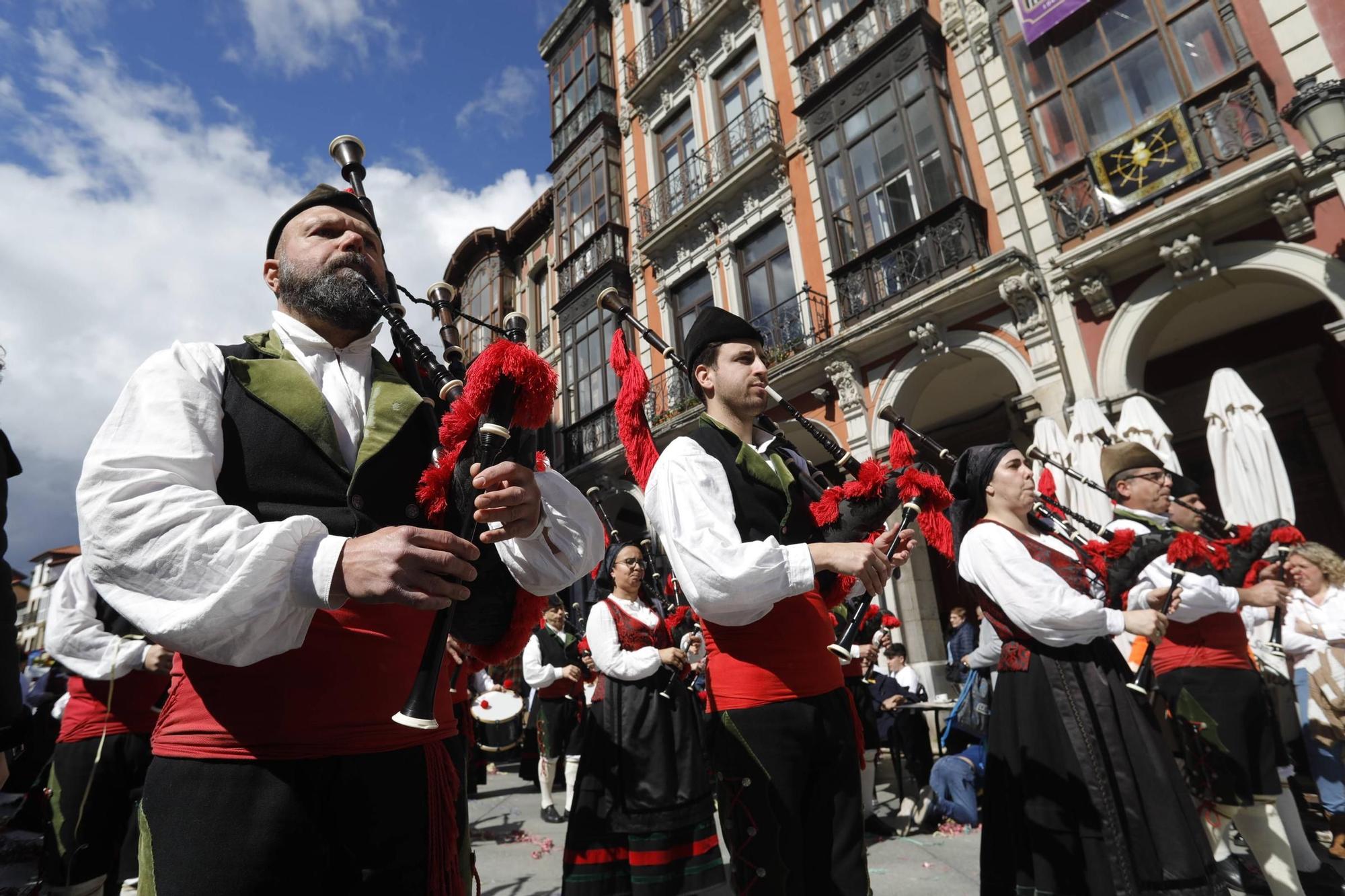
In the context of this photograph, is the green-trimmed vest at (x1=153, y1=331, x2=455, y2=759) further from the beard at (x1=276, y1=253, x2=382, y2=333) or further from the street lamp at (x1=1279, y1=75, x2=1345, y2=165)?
the street lamp at (x1=1279, y1=75, x2=1345, y2=165)

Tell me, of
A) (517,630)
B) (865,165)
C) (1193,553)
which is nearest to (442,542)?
(517,630)

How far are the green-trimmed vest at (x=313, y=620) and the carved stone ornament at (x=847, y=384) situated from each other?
980cm

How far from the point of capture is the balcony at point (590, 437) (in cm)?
1577

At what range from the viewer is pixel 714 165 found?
14.4 metres

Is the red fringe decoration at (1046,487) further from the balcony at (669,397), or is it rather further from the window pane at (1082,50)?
the balcony at (669,397)

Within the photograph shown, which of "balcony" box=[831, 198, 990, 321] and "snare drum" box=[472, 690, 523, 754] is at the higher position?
"balcony" box=[831, 198, 990, 321]

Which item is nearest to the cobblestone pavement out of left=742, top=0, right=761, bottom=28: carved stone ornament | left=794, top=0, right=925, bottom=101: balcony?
left=794, top=0, right=925, bottom=101: balcony

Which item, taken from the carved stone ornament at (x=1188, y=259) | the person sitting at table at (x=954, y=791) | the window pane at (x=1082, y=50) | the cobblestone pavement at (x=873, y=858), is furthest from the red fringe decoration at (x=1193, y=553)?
the window pane at (x=1082, y=50)

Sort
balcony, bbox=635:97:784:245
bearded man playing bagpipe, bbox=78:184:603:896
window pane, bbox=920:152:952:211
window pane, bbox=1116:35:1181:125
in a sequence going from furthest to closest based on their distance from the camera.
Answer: balcony, bbox=635:97:784:245
window pane, bbox=920:152:952:211
window pane, bbox=1116:35:1181:125
bearded man playing bagpipe, bbox=78:184:603:896

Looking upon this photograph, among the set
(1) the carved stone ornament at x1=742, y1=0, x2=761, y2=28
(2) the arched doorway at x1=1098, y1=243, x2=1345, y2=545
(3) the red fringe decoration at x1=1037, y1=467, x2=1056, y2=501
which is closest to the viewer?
(3) the red fringe decoration at x1=1037, y1=467, x2=1056, y2=501

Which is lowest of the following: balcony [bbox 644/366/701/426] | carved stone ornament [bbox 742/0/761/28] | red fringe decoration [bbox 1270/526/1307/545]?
red fringe decoration [bbox 1270/526/1307/545]

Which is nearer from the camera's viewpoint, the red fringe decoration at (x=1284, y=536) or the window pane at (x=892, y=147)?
the red fringe decoration at (x=1284, y=536)

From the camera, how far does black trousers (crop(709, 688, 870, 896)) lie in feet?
6.82

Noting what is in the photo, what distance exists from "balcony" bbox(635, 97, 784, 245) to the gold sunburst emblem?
560cm
